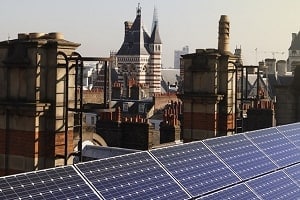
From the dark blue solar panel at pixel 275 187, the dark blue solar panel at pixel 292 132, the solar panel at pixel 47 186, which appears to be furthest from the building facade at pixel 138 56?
the solar panel at pixel 47 186

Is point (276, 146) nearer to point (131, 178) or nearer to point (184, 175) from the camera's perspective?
point (184, 175)

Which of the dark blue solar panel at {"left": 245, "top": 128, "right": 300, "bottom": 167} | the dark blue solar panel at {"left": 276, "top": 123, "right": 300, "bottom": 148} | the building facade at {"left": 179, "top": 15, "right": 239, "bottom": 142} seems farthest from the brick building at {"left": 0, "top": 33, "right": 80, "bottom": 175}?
the dark blue solar panel at {"left": 276, "top": 123, "right": 300, "bottom": 148}

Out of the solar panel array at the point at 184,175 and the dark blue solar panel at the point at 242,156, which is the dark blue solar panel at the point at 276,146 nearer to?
the solar panel array at the point at 184,175

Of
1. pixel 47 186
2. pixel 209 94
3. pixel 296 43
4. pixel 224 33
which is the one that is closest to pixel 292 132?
pixel 209 94

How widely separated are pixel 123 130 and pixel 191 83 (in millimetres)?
8861

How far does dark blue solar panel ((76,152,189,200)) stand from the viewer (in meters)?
6.17

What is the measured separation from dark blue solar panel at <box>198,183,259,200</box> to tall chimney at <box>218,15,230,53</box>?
19.5 ft

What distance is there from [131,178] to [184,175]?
43.4 inches

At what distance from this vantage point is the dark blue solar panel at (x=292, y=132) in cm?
1142

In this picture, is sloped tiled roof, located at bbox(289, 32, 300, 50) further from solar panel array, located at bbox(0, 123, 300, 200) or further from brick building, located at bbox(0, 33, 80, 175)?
brick building, located at bbox(0, 33, 80, 175)

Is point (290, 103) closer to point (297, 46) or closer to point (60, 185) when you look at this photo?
point (60, 185)

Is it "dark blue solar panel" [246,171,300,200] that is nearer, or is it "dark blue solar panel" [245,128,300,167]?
"dark blue solar panel" [246,171,300,200]

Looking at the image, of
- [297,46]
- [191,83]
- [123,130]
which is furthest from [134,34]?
[191,83]

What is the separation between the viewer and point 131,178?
6.59 metres
